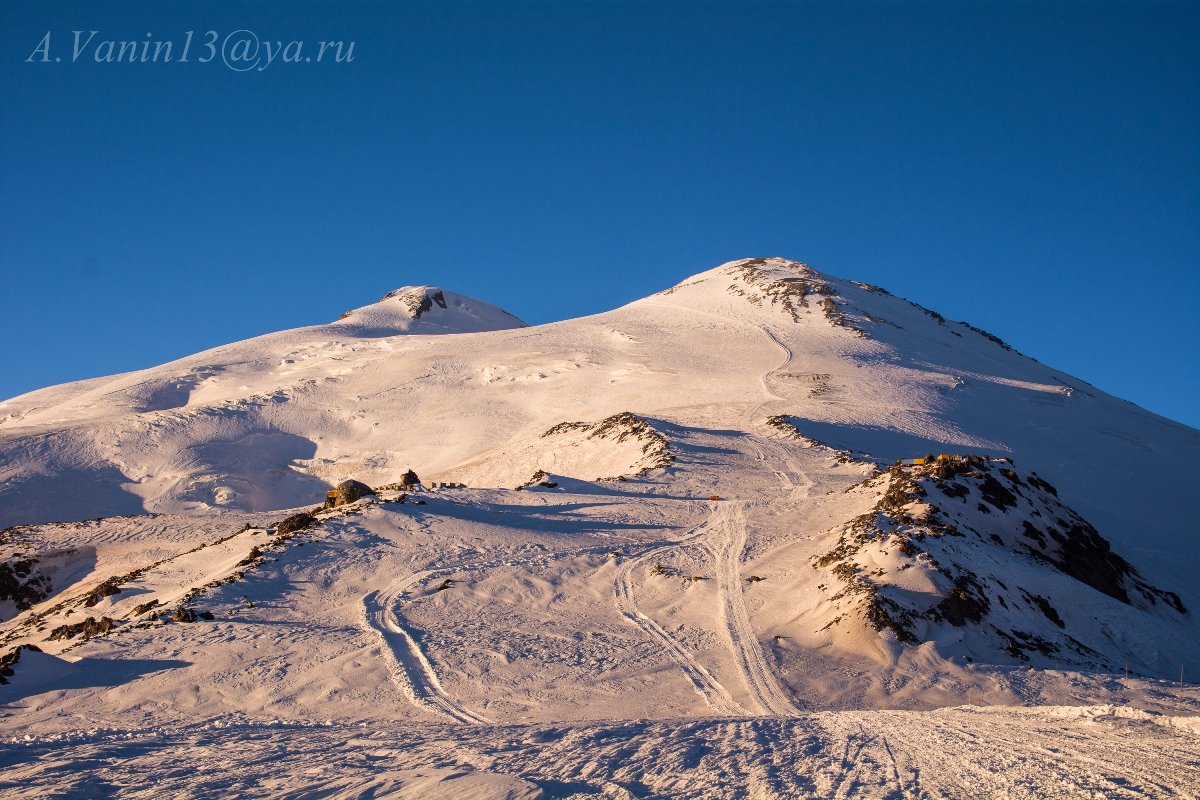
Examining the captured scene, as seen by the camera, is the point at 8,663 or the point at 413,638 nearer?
the point at 8,663

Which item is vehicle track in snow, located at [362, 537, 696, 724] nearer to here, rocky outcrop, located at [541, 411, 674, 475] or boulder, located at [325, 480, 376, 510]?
boulder, located at [325, 480, 376, 510]

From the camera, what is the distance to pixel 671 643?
48.9ft

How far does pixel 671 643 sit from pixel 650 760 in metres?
7.16

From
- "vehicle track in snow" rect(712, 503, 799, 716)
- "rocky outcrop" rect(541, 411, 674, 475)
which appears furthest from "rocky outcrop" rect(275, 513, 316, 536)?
"rocky outcrop" rect(541, 411, 674, 475)

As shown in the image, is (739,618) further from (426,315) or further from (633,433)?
(426,315)

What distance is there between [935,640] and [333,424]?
3534 centimetres

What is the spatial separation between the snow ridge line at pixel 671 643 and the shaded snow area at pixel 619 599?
2.9 inches

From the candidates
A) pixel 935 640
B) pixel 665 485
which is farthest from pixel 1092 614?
pixel 665 485

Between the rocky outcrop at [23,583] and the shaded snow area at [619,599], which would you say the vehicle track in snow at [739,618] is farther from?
the rocky outcrop at [23,583]

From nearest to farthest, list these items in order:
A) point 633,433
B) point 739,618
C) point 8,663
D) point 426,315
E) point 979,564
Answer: point 8,663, point 739,618, point 979,564, point 633,433, point 426,315

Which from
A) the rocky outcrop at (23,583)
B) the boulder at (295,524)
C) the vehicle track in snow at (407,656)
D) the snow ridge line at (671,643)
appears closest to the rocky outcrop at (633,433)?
the snow ridge line at (671,643)

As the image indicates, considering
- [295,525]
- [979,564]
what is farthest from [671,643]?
[295,525]

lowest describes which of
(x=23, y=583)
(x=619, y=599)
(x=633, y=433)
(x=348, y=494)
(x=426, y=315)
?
(x=619, y=599)

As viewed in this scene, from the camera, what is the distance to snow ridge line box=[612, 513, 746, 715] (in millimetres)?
12758
